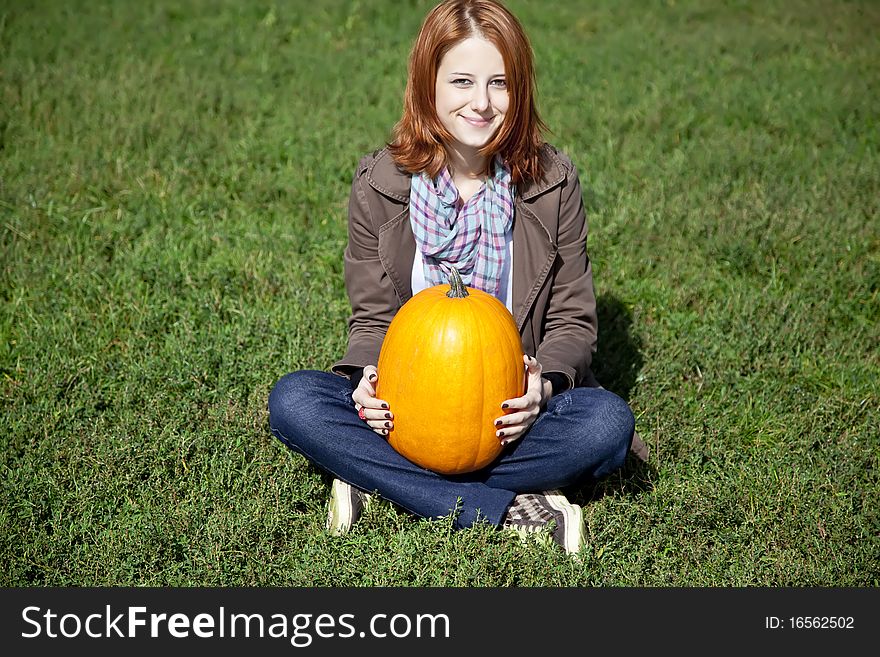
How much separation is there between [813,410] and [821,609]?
1.40 m

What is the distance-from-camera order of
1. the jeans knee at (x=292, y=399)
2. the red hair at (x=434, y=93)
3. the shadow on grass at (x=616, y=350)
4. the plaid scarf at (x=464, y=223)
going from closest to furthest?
the red hair at (x=434, y=93), the jeans knee at (x=292, y=399), the plaid scarf at (x=464, y=223), the shadow on grass at (x=616, y=350)

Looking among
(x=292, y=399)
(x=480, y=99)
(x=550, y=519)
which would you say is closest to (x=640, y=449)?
(x=550, y=519)

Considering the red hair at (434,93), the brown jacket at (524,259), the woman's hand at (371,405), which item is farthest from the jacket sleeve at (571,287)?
the woman's hand at (371,405)

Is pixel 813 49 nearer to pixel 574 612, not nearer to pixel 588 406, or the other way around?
pixel 588 406

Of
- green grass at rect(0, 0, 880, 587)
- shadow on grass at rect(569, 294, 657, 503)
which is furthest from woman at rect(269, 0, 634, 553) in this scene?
shadow on grass at rect(569, 294, 657, 503)

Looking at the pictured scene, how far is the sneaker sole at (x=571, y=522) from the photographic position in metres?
3.62

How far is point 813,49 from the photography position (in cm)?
934

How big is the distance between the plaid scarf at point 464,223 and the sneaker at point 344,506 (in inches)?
37.2

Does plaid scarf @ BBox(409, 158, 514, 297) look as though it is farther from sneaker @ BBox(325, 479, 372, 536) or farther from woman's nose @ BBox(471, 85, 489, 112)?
sneaker @ BBox(325, 479, 372, 536)

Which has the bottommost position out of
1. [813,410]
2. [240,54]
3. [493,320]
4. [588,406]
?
[813,410]

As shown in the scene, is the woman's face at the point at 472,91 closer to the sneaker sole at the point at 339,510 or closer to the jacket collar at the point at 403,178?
the jacket collar at the point at 403,178

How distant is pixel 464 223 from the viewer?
3850mm

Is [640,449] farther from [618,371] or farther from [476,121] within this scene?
[476,121]

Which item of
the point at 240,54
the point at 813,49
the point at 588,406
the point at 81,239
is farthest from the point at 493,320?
the point at 813,49
